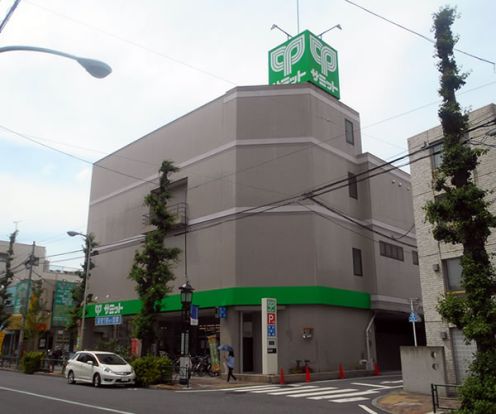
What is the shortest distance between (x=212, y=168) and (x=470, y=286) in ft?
64.6

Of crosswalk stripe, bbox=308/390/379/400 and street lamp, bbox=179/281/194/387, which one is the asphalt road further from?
street lamp, bbox=179/281/194/387

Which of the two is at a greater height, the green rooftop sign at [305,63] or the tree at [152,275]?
the green rooftop sign at [305,63]

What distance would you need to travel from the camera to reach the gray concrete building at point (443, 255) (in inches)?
695

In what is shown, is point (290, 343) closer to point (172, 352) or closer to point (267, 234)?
point (267, 234)

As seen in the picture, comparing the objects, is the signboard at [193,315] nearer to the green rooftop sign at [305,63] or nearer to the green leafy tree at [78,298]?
the green leafy tree at [78,298]

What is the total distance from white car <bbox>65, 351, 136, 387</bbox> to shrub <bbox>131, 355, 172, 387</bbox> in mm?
585

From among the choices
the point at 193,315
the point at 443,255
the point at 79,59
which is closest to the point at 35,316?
the point at 193,315

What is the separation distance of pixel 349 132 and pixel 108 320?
20392mm

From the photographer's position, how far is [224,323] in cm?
2508

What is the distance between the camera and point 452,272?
61.6 feet

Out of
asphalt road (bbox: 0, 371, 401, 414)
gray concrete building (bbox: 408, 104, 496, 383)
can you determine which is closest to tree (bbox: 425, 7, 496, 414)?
asphalt road (bbox: 0, 371, 401, 414)

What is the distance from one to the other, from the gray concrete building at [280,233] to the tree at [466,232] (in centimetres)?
1058

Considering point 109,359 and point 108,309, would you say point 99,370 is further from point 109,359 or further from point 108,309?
point 108,309

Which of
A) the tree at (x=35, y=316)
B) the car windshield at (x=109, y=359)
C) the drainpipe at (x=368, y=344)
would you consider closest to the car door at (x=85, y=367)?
the car windshield at (x=109, y=359)
